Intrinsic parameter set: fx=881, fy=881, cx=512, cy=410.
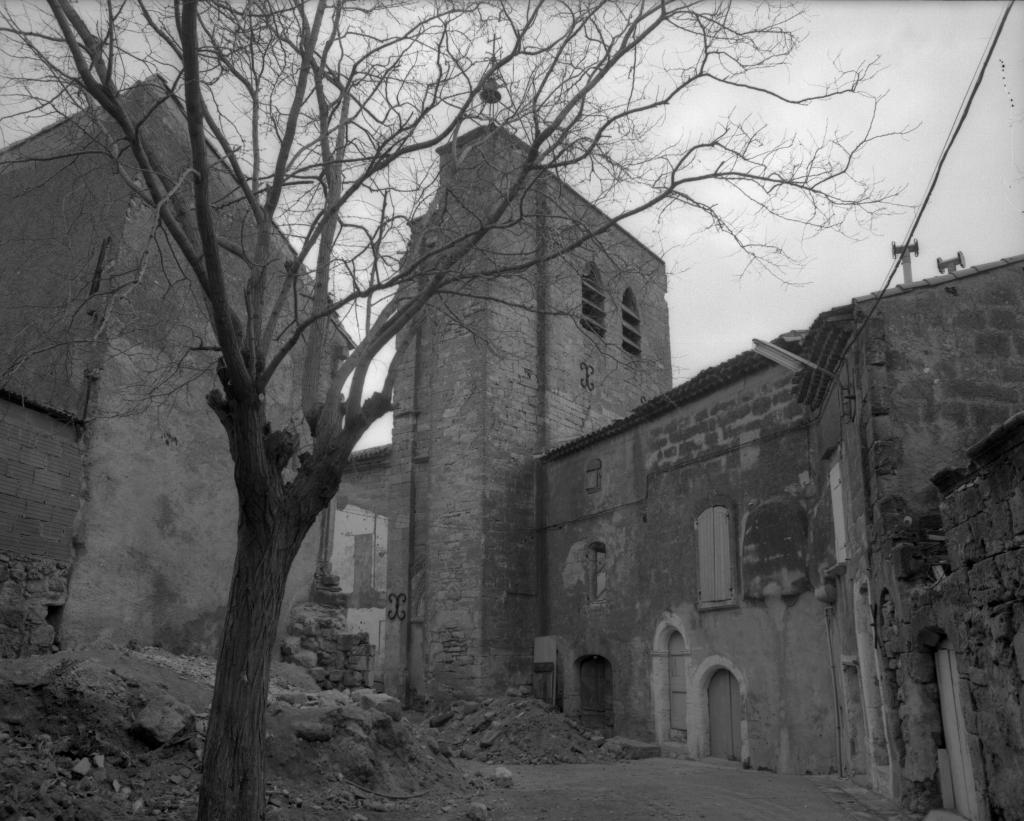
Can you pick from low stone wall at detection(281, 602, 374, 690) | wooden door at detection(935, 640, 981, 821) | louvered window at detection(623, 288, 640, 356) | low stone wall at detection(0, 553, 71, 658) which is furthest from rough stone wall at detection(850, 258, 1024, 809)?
louvered window at detection(623, 288, 640, 356)

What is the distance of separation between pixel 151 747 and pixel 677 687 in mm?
9377

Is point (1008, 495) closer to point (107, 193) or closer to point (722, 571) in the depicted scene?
point (722, 571)

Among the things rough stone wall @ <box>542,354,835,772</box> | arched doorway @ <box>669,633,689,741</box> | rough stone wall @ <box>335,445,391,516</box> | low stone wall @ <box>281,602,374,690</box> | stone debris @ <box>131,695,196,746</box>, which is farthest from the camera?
rough stone wall @ <box>335,445,391,516</box>

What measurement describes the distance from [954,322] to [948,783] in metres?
4.62

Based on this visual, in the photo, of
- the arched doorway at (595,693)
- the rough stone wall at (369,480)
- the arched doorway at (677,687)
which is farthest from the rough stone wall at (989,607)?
the rough stone wall at (369,480)

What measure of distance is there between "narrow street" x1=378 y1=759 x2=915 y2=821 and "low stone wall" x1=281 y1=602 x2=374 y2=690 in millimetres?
2358

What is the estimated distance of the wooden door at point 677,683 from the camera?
46.7 ft

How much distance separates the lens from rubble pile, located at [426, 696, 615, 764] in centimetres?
1408

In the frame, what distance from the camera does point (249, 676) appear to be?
5.99 metres

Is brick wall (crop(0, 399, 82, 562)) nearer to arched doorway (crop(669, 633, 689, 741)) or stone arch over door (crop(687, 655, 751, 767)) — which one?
stone arch over door (crop(687, 655, 751, 767))

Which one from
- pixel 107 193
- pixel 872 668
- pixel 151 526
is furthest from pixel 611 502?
pixel 107 193

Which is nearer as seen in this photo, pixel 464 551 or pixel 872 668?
pixel 872 668

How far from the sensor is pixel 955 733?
7691 millimetres

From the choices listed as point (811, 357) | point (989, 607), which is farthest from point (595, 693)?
point (989, 607)
